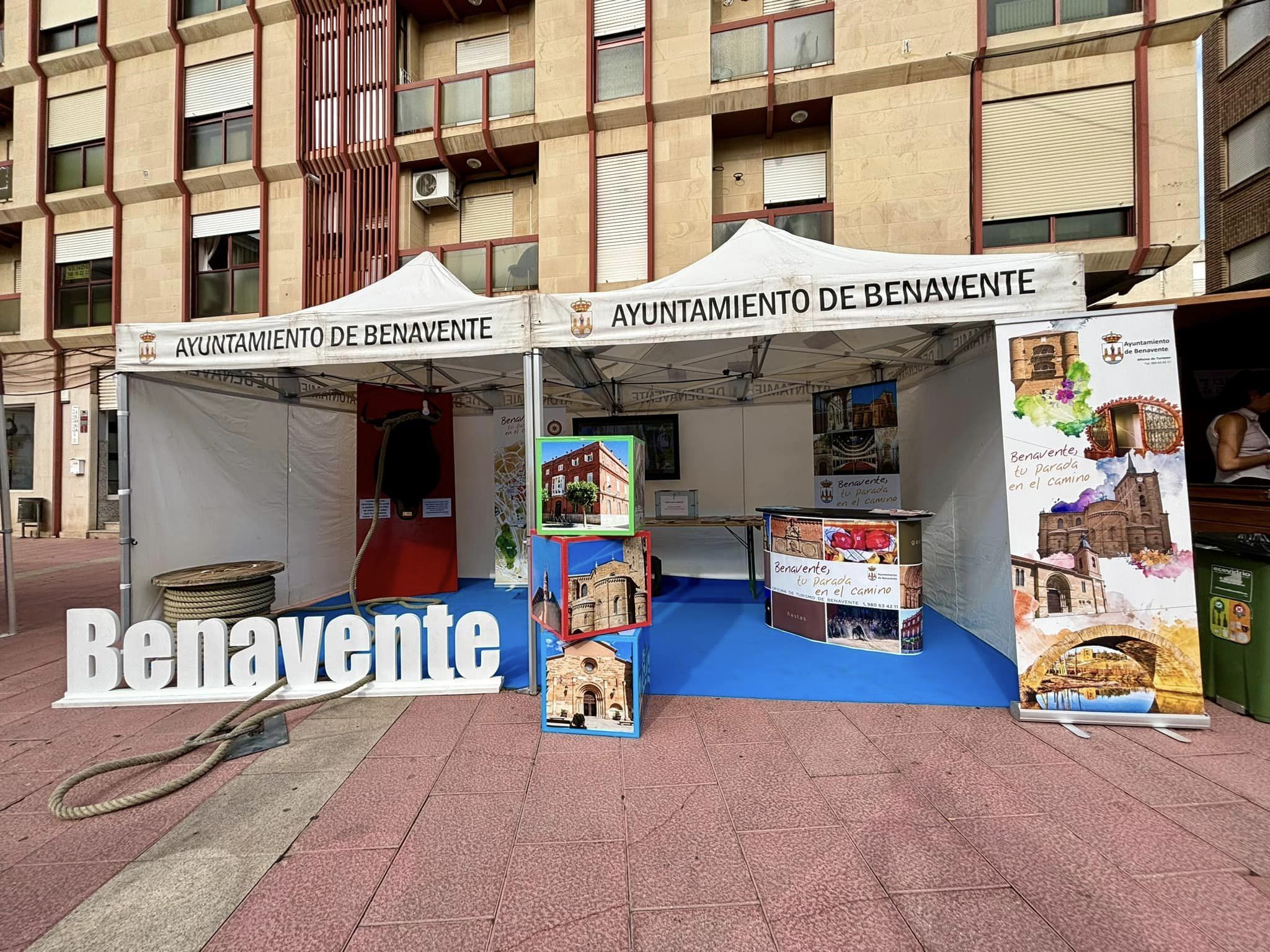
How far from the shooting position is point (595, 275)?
30.0ft

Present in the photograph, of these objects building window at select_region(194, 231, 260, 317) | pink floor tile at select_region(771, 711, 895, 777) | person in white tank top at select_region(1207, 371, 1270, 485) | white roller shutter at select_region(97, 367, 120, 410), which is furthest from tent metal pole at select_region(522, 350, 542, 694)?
white roller shutter at select_region(97, 367, 120, 410)

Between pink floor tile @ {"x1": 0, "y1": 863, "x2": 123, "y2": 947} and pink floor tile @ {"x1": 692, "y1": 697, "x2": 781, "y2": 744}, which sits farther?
pink floor tile @ {"x1": 692, "y1": 697, "x2": 781, "y2": 744}

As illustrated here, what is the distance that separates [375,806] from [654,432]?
5.59 m

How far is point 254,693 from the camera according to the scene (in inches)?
134

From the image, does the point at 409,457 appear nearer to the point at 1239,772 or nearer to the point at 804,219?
the point at 1239,772

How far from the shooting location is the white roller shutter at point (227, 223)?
10469 millimetres

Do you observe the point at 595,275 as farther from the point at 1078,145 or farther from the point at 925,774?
the point at 925,774

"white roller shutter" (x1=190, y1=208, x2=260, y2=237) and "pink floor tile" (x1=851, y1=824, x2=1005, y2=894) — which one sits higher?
"white roller shutter" (x1=190, y1=208, x2=260, y2=237)

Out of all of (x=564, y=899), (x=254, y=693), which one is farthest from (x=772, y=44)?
(x=564, y=899)

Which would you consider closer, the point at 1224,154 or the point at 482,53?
the point at 482,53

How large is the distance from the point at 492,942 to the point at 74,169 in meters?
18.1

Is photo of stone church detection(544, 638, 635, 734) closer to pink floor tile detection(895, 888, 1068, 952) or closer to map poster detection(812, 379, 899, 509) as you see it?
pink floor tile detection(895, 888, 1068, 952)

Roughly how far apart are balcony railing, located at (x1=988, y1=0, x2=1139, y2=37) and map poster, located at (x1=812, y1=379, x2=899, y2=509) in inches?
277

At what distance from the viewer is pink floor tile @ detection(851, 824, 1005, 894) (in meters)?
1.78
